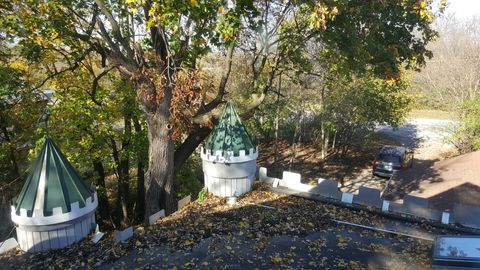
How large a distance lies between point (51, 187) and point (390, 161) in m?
19.0

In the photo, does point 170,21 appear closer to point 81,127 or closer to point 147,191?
point 147,191

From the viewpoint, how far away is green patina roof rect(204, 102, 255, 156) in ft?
33.3

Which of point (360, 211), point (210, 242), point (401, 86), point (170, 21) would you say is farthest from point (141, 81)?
point (401, 86)

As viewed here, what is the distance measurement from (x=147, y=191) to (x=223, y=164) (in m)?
2.17

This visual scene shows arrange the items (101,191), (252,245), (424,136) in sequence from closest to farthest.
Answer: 1. (252,245)
2. (101,191)
3. (424,136)

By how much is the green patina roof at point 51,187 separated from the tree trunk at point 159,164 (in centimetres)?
225

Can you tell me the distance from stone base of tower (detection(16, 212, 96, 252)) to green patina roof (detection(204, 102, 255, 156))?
3.99m

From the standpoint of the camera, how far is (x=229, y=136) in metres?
10.3

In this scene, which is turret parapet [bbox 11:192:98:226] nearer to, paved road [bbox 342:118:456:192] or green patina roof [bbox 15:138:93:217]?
green patina roof [bbox 15:138:93:217]

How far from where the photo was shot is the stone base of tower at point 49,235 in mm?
7109

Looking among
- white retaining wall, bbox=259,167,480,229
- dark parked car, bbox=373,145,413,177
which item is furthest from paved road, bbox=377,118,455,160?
white retaining wall, bbox=259,167,480,229

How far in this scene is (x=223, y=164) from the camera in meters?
10.1

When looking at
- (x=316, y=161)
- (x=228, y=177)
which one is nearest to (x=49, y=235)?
(x=228, y=177)

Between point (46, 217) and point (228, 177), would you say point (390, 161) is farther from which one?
point (46, 217)
